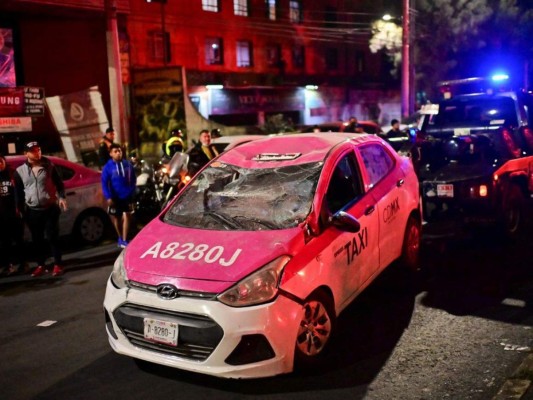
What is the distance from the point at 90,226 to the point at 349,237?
5981mm

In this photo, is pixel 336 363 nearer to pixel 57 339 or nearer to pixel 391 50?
pixel 57 339

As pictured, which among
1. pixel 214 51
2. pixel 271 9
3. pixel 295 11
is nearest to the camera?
pixel 214 51

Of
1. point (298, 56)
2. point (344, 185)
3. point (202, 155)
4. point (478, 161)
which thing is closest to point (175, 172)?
point (202, 155)

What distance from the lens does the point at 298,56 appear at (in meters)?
32.8

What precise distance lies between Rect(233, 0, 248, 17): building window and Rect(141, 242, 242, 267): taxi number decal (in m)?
26.0

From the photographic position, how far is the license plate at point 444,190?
8125 millimetres

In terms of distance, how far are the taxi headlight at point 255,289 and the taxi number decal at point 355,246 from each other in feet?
2.48

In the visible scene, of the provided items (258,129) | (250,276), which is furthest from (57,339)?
(258,129)

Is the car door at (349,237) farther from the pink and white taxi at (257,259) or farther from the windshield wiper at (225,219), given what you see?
the windshield wiper at (225,219)

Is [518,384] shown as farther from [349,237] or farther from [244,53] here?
[244,53]

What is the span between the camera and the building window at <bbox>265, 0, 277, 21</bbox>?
30359mm

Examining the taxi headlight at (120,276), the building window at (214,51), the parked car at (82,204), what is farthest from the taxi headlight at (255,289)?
the building window at (214,51)

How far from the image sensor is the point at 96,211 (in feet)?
32.0

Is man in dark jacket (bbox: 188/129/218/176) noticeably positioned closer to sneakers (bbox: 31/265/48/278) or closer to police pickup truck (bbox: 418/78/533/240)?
sneakers (bbox: 31/265/48/278)
